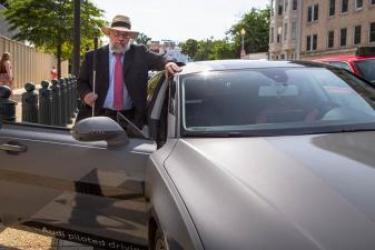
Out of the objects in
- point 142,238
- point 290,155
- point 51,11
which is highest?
point 51,11

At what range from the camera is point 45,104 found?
8.14 meters

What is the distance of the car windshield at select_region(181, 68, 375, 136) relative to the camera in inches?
138

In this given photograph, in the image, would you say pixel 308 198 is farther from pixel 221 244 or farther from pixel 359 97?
pixel 359 97

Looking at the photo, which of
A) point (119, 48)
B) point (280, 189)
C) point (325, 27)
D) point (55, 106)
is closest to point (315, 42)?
point (325, 27)

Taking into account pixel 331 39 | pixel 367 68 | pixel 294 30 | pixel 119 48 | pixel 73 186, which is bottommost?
pixel 73 186

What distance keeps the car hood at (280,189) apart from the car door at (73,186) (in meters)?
0.45

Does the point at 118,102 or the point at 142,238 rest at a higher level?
the point at 118,102

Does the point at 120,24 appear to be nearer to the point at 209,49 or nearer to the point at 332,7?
the point at 332,7

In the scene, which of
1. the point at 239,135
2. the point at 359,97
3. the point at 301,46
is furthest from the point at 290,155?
the point at 301,46

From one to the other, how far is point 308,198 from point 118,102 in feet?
9.11

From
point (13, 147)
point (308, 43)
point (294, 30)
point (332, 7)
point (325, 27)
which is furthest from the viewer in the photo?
point (294, 30)

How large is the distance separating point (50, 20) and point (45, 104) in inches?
659

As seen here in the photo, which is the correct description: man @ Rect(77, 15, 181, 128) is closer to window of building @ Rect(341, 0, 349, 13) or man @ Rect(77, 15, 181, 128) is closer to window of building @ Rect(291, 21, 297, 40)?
window of building @ Rect(341, 0, 349, 13)

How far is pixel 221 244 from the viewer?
2.27m
